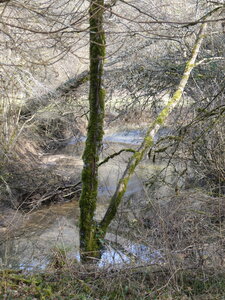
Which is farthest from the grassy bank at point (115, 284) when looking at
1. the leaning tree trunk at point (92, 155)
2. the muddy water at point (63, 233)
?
the leaning tree trunk at point (92, 155)

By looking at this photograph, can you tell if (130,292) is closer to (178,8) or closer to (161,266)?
(161,266)

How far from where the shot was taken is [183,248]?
20.0ft

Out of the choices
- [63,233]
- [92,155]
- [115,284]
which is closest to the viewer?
[115,284]

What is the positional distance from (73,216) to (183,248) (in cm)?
610

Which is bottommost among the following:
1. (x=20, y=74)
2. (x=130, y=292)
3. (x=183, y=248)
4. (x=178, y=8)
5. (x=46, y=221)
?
(x=46, y=221)

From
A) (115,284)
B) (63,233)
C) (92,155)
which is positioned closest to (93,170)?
(92,155)

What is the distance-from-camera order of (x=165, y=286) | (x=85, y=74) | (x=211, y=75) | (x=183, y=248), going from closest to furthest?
(x=165, y=286), (x=183, y=248), (x=211, y=75), (x=85, y=74)

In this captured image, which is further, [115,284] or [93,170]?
[93,170]

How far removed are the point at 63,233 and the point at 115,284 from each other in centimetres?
514

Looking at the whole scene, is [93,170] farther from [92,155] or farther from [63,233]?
[63,233]

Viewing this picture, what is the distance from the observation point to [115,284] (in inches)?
213

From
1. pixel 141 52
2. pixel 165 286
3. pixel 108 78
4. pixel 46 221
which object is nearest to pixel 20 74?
pixel 108 78

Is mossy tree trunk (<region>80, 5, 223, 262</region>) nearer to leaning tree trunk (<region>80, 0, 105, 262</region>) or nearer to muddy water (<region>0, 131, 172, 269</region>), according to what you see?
leaning tree trunk (<region>80, 0, 105, 262</region>)

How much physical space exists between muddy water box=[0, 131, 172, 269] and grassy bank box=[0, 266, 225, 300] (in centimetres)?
Result: 36
